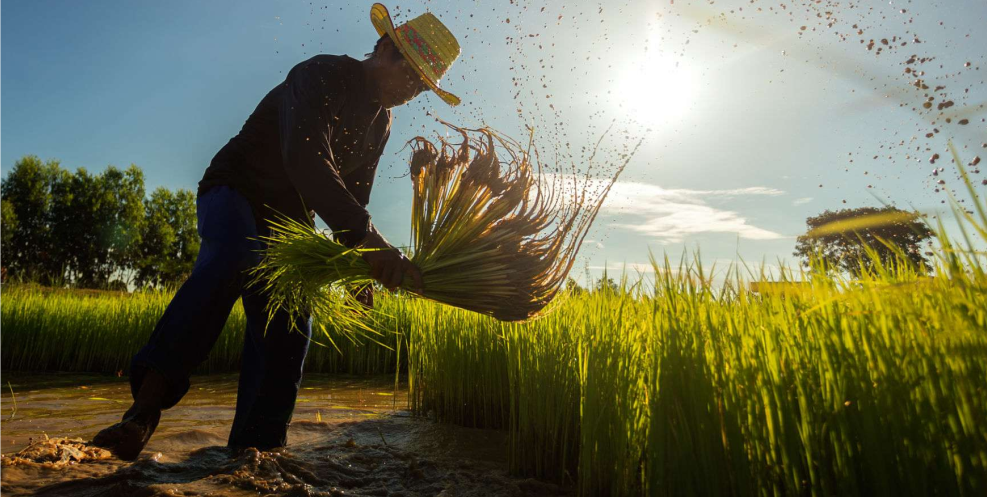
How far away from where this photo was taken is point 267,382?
8.63 feet

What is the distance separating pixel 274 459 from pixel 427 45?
74.7 inches

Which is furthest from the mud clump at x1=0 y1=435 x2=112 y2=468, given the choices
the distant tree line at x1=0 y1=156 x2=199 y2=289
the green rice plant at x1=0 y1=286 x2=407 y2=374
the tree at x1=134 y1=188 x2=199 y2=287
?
the tree at x1=134 y1=188 x2=199 y2=287

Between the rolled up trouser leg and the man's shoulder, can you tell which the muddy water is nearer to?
the rolled up trouser leg

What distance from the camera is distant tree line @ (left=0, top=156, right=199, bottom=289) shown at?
35.3 meters

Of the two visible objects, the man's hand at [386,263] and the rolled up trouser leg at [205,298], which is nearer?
the man's hand at [386,263]

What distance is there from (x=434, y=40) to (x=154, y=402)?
74.4 inches

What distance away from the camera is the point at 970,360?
113 centimetres

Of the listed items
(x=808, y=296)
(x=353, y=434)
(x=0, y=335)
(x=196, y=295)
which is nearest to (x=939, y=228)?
(x=808, y=296)

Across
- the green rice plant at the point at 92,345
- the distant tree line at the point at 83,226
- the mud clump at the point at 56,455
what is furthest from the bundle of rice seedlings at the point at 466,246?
the distant tree line at the point at 83,226

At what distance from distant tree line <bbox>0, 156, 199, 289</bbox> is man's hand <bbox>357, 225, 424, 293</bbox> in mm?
38542

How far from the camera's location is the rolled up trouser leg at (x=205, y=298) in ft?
7.14

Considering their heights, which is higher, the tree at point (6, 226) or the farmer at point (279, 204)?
the tree at point (6, 226)

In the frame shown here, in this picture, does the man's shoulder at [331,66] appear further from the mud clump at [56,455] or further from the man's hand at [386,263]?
the mud clump at [56,455]

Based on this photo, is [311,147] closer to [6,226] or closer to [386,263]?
[386,263]
